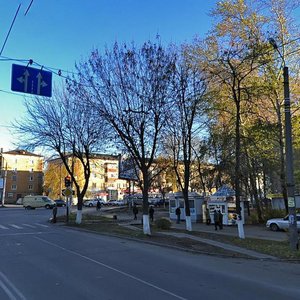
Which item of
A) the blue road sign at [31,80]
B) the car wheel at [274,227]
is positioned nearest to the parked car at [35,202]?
the car wheel at [274,227]

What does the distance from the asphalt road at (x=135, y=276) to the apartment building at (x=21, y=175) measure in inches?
3622

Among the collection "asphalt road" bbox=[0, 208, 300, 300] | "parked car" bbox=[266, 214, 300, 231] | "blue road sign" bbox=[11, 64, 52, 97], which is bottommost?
"asphalt road" bbox=[0, 208, 300, 300]

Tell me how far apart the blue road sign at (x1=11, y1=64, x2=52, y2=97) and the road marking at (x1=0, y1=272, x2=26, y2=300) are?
6.02m

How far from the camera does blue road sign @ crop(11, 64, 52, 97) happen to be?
41.1 feet

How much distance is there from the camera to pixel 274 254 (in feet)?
47.7

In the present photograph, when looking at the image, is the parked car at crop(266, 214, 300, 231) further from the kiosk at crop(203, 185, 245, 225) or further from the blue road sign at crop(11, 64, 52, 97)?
the blue road sign at crop(11, 64, 52, 97)

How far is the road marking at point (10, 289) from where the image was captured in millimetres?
7395

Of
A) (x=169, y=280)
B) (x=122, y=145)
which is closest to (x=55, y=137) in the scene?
(x=122, y=145)

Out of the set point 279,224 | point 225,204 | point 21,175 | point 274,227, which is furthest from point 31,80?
point 21,175

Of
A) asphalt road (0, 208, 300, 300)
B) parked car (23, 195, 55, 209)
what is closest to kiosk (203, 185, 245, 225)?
asphalt road (0, 208, 300, 300)

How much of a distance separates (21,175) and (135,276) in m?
101

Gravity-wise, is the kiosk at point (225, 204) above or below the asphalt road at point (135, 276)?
above

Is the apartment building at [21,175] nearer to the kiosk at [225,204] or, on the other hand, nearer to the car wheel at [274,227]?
the kiosk at [225,204]

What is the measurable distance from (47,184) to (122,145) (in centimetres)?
7242
